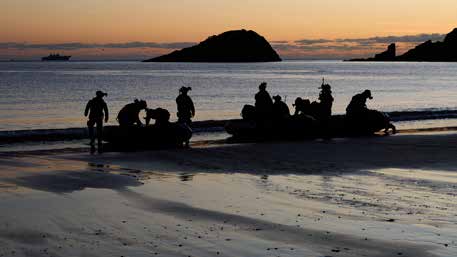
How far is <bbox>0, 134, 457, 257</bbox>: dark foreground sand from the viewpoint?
946 centimetres

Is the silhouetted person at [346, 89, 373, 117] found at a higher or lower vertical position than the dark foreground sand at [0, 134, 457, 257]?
higher

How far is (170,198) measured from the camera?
13.3 m

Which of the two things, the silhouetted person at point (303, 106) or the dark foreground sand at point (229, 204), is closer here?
the dark foreground sand at point (229, 204)

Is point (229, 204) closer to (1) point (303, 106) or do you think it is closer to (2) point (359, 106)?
(1) point (303, 106)

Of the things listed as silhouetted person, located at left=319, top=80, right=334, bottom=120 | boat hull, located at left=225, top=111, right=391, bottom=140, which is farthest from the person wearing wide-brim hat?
silhouetted person, located at left=319, top=80, right=334, bottom=120

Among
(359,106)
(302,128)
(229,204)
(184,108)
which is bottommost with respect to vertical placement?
(302,128)

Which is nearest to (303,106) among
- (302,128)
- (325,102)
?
(325,102)

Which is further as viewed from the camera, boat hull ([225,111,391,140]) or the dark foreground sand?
boat hull ([225,111,391,140])

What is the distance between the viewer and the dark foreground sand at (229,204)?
9461mm

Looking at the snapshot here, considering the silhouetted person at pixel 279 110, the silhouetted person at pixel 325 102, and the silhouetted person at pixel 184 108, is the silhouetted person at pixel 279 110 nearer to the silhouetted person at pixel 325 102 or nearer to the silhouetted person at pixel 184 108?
the silhouetted person at pixel 325 102

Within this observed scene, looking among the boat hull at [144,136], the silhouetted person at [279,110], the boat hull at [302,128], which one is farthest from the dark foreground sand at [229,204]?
the silhouetted person at [279,110]

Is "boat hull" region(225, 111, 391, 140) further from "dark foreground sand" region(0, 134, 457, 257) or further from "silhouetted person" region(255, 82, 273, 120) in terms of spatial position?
"dark foreground sand" region(0, 134, 457, 257)

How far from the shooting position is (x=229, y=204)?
1264 centimetres

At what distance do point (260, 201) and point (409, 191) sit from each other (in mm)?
2912
